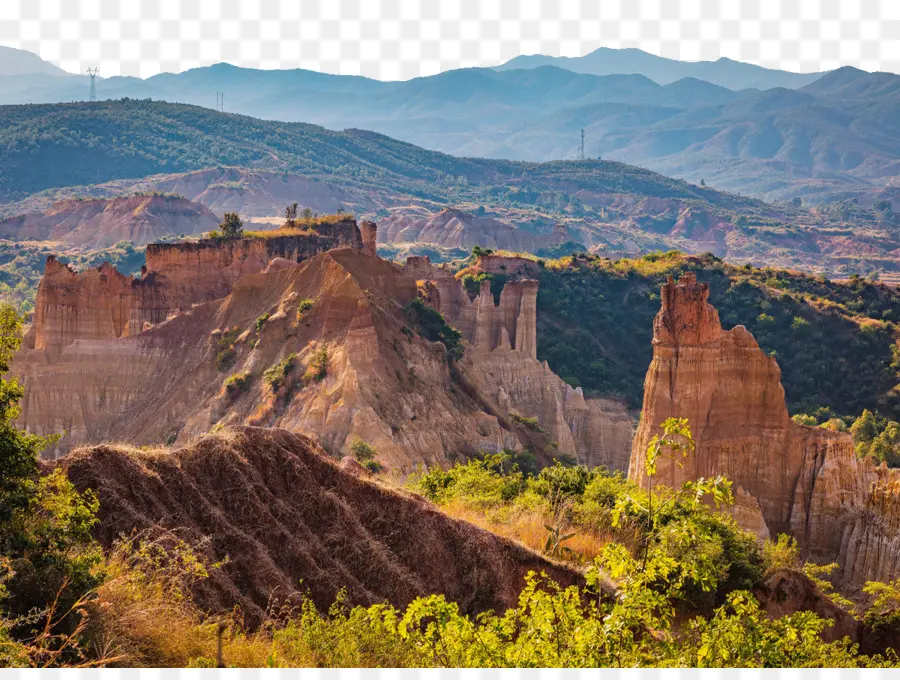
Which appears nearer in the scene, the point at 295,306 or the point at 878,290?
the point at 295,306

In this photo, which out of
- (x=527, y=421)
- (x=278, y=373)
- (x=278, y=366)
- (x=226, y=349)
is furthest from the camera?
(x=527, y=421)

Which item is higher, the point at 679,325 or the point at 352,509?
the point at 679,325

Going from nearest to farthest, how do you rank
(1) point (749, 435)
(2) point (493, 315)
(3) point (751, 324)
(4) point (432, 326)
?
(1) point (749, 435) < (4) point (432, 326) < (2) point (493, 315) < (3) point (751, 324)

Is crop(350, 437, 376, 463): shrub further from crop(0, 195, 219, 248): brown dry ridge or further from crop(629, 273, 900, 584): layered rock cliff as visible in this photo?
crop(0, 195, 219, 248): brown dry ridge

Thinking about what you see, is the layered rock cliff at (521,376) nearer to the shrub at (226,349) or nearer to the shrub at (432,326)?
the shrub at (432,326)

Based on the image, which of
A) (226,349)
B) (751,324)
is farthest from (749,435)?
(751,324)

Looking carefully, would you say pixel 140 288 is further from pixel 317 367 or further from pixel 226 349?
pixel 317 367

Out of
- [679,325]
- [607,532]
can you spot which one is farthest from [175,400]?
[607,532]

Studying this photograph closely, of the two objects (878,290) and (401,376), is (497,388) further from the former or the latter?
(878,290)
